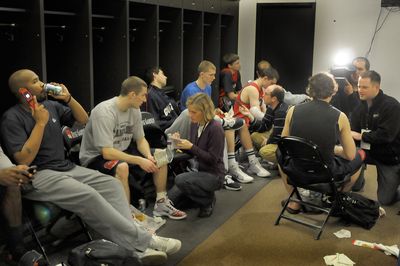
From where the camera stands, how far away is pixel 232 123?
4.64m

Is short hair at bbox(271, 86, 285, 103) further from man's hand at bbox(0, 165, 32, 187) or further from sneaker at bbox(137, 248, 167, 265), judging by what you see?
man's hand at bbox(0, 165, 32, 187)

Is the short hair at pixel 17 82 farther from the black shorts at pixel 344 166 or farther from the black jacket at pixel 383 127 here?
the black jacket at pixel 383 127

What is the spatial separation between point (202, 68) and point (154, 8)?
0.88 metres

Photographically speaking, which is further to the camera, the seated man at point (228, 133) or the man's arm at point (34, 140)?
the seated man at point (228, 133)

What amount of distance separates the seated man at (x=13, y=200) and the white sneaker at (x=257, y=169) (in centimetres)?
265

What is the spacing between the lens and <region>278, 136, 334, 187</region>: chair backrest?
332cm

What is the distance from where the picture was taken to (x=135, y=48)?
17.6 feet

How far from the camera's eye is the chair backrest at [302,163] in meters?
3.32

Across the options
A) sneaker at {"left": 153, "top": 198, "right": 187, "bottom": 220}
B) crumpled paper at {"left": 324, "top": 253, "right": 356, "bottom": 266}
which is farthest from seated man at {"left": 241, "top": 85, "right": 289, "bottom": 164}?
crumpled paper at {"left": 324, "top": 253, "right": 356, "bottom": 266}

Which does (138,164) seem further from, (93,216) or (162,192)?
(93,216)

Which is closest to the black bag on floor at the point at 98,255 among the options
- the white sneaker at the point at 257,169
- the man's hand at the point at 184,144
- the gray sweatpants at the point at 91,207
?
the gray sweatpants at the point at 91,207

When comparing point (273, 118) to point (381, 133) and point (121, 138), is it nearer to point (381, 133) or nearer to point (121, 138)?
point (381, 133)

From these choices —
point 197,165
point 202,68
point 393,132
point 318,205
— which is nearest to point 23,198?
point 197,165

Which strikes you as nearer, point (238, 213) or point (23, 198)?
point (23, 198)
